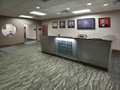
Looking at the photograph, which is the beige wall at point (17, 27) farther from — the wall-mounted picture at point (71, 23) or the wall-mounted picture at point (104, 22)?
the wall-mounted picture at point (104, 22)

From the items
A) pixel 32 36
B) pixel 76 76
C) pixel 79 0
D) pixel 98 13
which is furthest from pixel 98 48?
pixel 32 36

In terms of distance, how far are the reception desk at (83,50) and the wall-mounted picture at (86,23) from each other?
3.83m

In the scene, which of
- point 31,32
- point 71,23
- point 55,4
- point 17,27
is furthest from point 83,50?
point 31,32

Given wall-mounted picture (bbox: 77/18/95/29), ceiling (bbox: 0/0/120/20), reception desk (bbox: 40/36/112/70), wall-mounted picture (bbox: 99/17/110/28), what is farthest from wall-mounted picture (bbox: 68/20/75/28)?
reception desk (bbox: 40/36/112/70)

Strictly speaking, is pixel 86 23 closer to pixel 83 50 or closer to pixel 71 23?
pixel 71 23

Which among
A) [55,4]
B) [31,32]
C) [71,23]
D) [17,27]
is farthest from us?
[31,32]

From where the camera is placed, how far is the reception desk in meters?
2.96

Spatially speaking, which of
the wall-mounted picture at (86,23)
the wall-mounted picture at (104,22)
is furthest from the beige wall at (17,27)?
the wall-mounted picture at (104,22)

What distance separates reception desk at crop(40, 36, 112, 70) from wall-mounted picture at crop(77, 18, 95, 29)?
383 centimetres

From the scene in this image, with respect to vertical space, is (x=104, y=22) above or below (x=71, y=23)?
below

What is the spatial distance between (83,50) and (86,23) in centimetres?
440

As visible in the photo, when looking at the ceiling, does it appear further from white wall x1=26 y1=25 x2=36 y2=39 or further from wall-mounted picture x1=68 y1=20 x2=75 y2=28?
white wall x1=26 y1=25 x2=36 y2=39

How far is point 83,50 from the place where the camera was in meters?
3.51

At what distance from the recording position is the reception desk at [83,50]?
2963 millimetres
